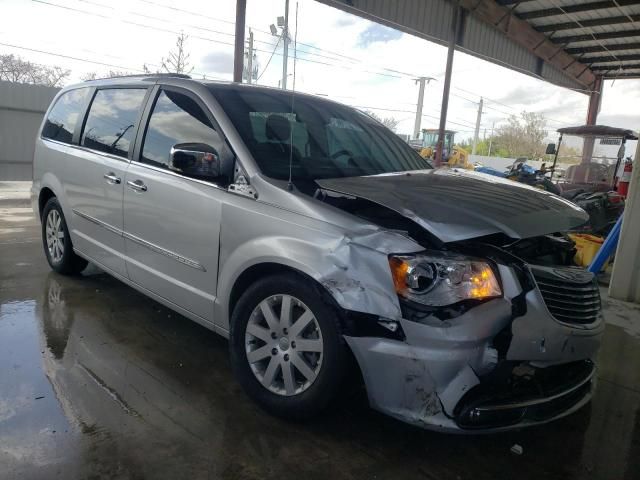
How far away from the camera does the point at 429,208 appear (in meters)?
2.34

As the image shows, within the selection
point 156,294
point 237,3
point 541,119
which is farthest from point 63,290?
point 541,119

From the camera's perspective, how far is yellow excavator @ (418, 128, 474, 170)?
20.9 m

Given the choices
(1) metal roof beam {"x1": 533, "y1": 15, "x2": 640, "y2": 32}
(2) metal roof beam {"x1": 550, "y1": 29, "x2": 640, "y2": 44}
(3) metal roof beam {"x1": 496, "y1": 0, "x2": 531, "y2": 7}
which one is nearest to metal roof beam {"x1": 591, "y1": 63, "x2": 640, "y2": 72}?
(2) metal roof beam {"x1": 550, "y1": 29, "x2": 640, "y2": 44}

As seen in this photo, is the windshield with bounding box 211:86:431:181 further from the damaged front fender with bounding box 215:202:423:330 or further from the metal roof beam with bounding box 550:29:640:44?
the metal roof beam with bounding box 550:29:640:44

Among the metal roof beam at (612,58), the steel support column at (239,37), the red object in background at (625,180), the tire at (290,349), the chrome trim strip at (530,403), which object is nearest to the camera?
the chrome trim strip at (530,403)

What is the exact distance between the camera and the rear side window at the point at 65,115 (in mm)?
4449

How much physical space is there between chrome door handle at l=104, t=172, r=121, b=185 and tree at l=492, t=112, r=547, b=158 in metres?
47.7

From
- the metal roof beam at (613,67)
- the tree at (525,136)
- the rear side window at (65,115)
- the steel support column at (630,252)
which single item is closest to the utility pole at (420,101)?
the tree at (525,136)

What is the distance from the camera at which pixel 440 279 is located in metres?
2.17

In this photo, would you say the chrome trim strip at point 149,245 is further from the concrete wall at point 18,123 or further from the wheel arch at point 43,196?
the concrete wall at point 18,123

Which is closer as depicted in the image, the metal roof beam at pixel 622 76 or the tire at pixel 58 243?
the tire at pixel 58 243

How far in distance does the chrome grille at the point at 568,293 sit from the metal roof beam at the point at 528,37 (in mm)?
10915

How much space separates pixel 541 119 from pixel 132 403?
53011mm

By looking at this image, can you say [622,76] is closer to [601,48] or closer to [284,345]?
[601,48]
